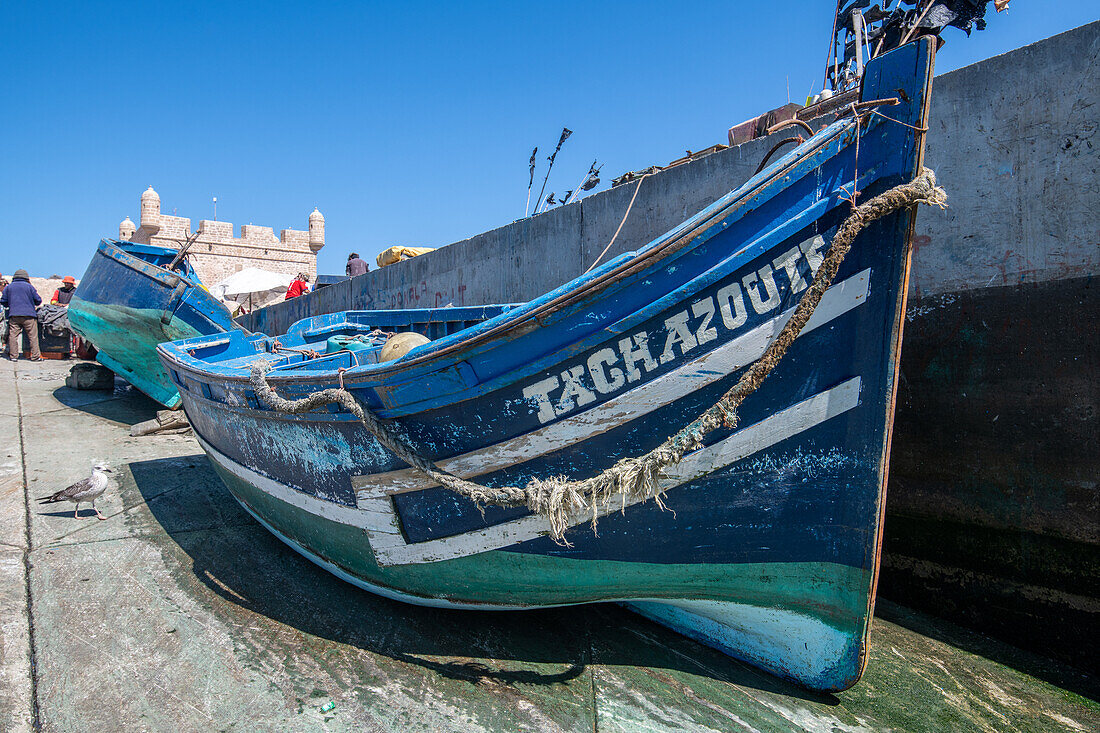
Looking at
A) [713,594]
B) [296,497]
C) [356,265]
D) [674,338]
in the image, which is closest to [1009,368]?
[713,594]

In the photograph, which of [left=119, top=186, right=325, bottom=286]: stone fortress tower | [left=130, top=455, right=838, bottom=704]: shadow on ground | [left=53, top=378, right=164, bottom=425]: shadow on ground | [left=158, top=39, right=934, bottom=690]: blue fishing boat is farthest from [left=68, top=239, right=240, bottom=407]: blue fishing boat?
[left=119, top=186, right=325, bottom=286]: stone fortress tower

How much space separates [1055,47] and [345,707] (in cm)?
460

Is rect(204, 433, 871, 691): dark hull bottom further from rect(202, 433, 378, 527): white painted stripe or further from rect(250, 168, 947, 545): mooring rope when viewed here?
rect(250, 168, 947, 545): mooring rope

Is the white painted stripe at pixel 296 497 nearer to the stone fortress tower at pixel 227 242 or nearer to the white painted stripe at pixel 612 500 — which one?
the white painted stripe at pixel 612 500

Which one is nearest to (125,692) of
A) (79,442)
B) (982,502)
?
(982,502)

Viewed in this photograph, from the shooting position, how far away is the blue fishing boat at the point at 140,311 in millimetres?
7402

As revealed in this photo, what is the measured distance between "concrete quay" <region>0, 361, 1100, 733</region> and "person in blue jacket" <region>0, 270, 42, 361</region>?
10.0 metres

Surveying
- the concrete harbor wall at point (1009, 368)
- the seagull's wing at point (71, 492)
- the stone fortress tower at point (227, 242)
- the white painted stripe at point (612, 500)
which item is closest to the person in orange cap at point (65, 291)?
the stone fortress tower at point (227, 242)

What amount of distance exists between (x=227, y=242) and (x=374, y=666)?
26792mm

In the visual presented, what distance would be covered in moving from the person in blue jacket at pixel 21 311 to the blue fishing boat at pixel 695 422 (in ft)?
39.6

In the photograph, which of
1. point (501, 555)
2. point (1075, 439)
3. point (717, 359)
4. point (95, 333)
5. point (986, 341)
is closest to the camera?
point (717, 359)

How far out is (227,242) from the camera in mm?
25047

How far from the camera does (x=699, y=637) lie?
2.85m

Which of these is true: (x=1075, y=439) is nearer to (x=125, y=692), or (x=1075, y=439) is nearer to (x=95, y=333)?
(x=125, y=692)
